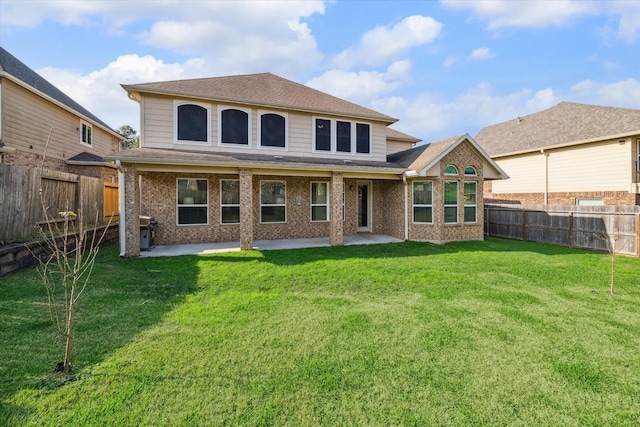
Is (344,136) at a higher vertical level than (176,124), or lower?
higher

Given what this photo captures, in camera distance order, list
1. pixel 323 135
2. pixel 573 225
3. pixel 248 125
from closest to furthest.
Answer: pixel 573 225
pixel 248 125
pixel 323 135

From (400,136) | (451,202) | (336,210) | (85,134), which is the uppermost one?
(85,134)

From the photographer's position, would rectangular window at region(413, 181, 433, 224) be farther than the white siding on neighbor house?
Yes

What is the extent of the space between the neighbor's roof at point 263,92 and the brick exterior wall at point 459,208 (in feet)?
10.8

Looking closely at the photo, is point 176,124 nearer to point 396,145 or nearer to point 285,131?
point 285,131

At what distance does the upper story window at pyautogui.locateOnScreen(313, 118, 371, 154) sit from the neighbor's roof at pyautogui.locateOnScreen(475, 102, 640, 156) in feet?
37.2

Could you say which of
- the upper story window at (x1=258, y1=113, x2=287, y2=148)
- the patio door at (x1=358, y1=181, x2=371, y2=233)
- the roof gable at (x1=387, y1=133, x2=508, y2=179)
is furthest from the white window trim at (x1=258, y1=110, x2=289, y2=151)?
the roof gable at (x1=387, y1=133, x2=508, y2=179)

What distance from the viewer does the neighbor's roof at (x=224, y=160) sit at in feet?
29.2

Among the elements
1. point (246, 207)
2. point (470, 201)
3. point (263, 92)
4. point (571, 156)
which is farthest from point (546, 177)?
point (246, 207)

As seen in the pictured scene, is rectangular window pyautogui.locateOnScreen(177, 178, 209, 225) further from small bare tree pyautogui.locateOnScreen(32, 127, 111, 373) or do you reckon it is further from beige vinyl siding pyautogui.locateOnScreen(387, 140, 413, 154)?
beige vinyl siding pyautogui.locateOnScreen(387, 140, 413, 154)

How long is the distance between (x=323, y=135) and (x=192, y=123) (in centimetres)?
507

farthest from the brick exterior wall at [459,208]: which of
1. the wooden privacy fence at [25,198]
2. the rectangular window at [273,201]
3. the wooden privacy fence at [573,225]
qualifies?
the wooden privacy fence at [25,198]

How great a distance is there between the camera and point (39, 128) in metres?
13.4

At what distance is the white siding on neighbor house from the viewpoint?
1041 cm
